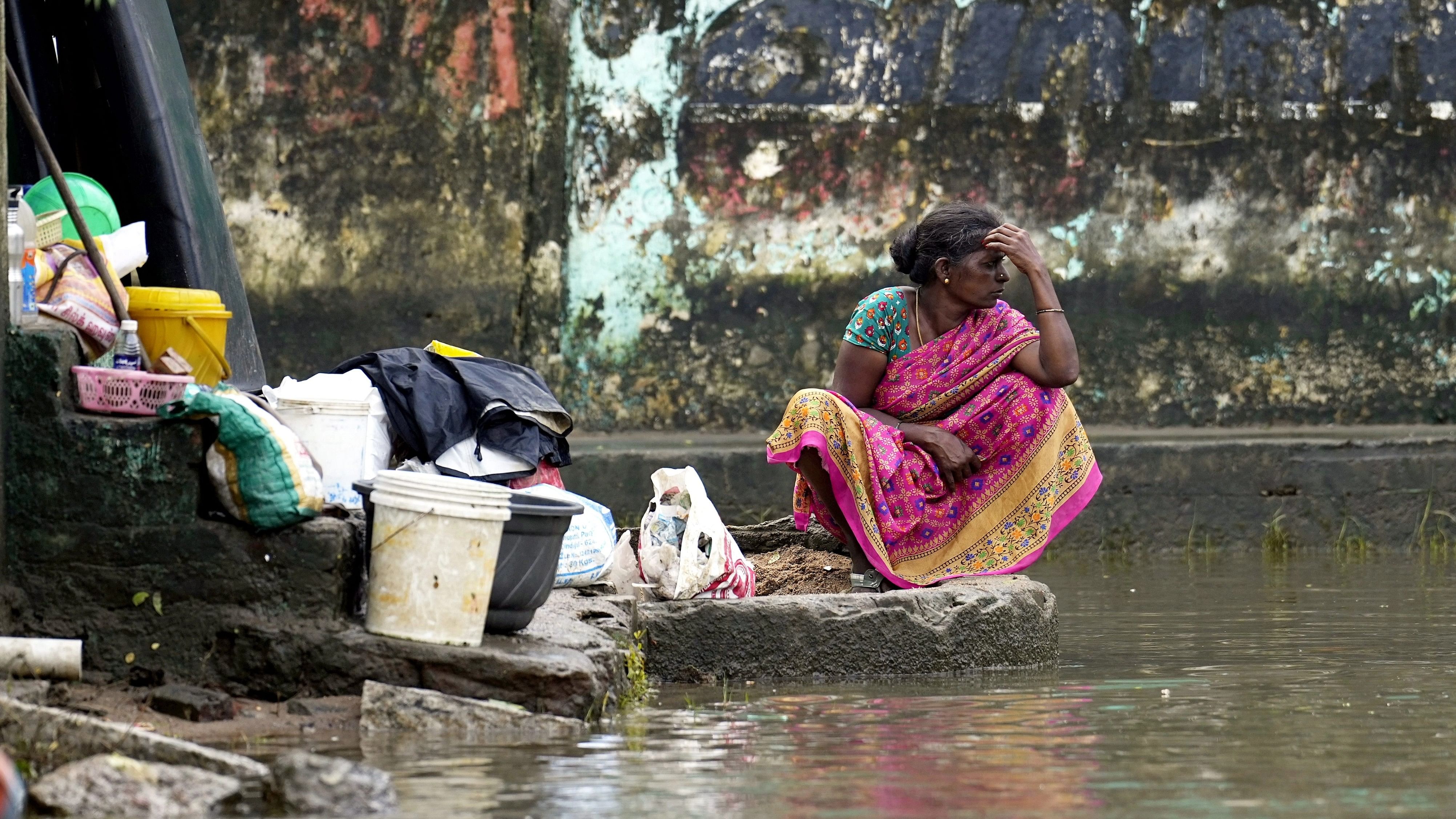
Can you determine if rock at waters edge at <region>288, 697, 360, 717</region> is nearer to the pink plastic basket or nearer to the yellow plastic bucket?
the pink plastic basket

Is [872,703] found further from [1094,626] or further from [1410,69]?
[1410,69]

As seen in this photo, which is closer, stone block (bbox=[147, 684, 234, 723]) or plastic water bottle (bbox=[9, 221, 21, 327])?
stone block (bbox=[147, 684, 234, 723])

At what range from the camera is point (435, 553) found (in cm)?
424

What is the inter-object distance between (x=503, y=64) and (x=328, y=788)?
632 centimetres

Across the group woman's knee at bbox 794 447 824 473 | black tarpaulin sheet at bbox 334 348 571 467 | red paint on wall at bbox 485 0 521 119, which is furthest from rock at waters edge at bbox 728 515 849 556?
red paint on wall at bbox 485 0 521 119

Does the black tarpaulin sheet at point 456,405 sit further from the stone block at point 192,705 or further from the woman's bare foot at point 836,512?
the stone block at point 192,705

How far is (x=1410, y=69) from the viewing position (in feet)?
31.4

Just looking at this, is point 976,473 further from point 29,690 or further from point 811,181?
point 811,181

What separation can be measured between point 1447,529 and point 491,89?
5.04 meters

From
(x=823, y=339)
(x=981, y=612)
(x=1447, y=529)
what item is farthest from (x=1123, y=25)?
(x=981, y=612)

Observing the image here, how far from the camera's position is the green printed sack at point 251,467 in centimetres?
428

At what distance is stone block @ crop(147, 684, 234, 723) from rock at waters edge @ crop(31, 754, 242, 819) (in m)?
0.75

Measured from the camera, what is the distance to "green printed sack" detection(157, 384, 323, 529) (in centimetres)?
428

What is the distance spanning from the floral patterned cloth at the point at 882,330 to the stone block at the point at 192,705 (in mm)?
2461
